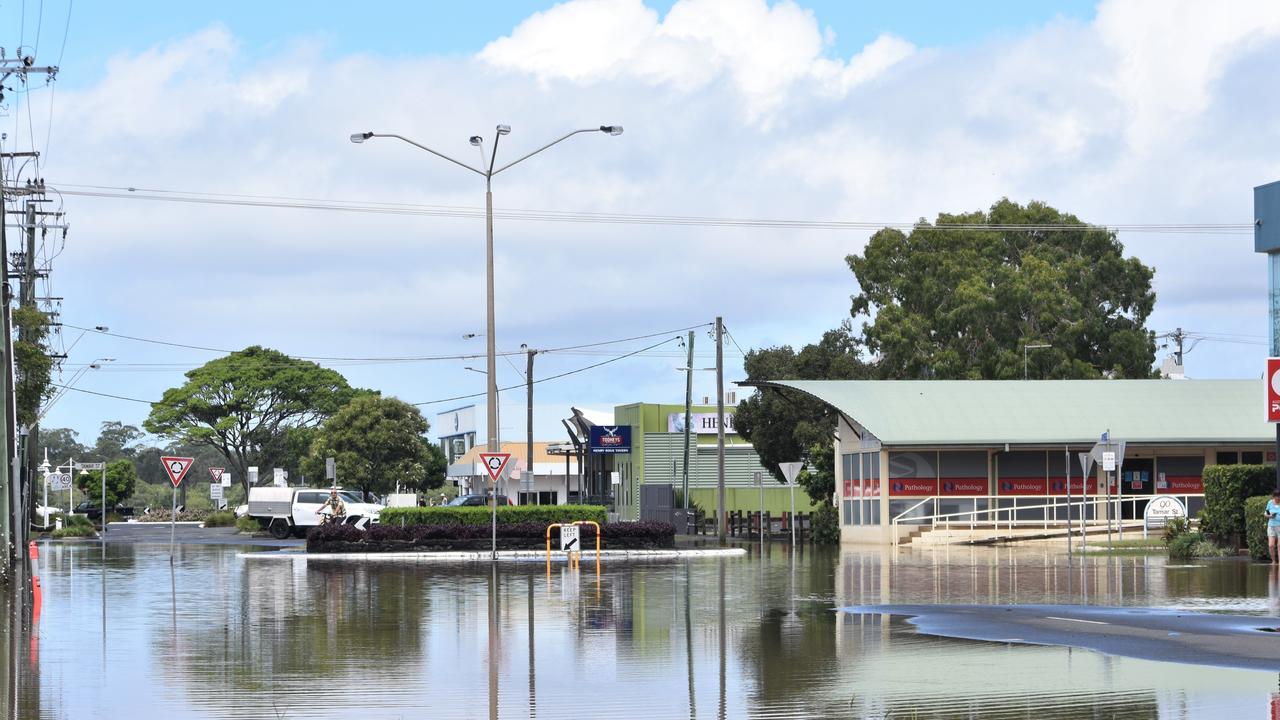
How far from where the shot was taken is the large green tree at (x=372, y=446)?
79.6 meters

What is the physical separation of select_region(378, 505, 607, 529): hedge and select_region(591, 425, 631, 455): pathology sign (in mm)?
32251

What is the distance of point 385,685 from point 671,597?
1139 cm

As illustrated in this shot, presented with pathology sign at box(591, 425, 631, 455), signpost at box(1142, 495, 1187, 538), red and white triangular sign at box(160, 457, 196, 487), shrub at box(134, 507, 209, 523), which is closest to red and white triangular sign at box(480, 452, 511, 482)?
red and white triangular sign at box(160, 457, 196, 487)

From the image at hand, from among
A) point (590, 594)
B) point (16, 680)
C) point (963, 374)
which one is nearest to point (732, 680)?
point (16, 680)

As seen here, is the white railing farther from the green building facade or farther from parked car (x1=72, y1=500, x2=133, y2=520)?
parked car (x1=72, y1=500, x2=133, y2=520)

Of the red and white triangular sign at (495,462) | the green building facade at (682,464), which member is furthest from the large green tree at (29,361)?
the green building facade at (682,464)

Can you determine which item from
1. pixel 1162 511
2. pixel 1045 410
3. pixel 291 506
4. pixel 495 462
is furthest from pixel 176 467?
pixel 1045 410

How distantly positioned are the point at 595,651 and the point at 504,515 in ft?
83.9

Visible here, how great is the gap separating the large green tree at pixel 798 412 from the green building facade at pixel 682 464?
6.16 m

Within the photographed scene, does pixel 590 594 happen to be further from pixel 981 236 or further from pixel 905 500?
pixel 981 236

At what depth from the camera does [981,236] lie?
7162cm

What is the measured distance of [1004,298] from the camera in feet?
220

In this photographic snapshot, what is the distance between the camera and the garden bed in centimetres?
4088

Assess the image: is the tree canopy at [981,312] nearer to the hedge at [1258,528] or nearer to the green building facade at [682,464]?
the green building facade at [682,464]
